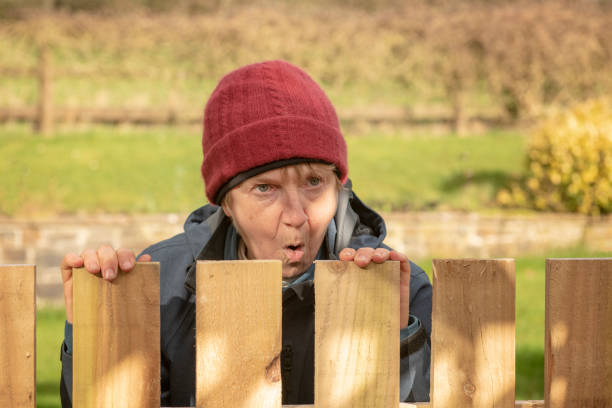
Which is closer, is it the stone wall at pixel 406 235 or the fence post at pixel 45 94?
the stone wall at pixel 406 235

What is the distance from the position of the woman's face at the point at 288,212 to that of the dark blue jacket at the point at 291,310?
0.09 metres

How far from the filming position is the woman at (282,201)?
163cm

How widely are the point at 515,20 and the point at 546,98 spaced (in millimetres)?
1187

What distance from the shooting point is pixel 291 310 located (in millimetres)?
1678

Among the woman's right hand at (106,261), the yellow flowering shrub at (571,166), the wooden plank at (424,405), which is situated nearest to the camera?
the woman's right hand at (106,261)

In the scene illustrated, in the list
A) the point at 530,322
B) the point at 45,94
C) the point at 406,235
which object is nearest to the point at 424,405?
the point at 530,322

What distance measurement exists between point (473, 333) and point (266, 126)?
74 centimetres

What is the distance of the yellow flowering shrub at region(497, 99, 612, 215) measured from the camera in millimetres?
6742

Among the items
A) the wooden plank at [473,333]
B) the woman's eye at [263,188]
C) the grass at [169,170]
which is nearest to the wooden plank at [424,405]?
the wooden plank at [473,333]

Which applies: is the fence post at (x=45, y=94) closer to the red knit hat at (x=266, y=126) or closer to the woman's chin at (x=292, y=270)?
the red knit hat at (x=266, y=126)

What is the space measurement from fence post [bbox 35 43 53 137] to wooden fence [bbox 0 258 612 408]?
25.2ft

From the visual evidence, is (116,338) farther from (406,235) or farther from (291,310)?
(406,235)

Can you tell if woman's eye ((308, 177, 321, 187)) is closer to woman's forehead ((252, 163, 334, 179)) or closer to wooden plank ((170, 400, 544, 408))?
woman's forehead ((252, 163, 334, 179))

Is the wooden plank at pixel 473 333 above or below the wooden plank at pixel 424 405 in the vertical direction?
above
